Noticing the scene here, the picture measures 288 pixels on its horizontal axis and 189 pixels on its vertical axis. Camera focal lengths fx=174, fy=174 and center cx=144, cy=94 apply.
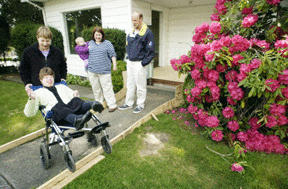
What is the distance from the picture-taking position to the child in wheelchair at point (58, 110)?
6.81 feet

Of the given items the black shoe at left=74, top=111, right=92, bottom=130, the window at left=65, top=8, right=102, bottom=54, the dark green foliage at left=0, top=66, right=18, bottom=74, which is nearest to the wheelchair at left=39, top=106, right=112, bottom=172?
the black shoe at left=74, top=111, right=92, bottom=130

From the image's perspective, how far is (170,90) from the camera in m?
5.36

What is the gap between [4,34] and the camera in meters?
9.71

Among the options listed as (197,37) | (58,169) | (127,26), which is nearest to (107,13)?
(127,26)

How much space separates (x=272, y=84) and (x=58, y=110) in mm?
2636

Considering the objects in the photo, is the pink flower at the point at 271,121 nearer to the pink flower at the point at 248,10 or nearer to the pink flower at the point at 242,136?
the pink flower at the point at 242,136

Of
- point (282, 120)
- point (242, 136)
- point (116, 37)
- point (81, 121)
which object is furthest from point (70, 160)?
point (116, 37)

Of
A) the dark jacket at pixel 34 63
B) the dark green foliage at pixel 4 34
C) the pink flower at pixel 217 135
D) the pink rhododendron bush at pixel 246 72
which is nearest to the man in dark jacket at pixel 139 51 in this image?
the pink rhododendron bush at pixel 246 72

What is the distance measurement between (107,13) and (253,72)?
208 inches

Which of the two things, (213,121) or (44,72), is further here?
(213,121)

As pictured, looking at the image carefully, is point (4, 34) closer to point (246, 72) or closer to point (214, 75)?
point (214, 75)

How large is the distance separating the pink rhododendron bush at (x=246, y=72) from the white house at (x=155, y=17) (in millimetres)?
3297

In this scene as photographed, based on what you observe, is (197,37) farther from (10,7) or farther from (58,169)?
(10,7)

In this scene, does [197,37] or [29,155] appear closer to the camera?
[29,155]
